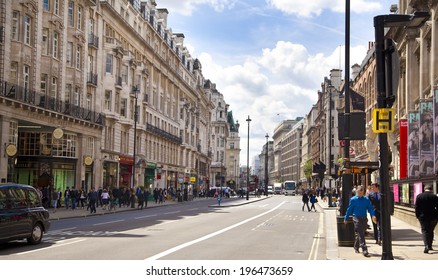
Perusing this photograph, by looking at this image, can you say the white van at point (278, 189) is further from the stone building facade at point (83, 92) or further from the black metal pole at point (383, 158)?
the black metal pole at point (383, 158)

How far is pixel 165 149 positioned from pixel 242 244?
2473 inches

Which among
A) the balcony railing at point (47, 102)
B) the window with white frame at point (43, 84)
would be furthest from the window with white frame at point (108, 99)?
the window with white frame at point (43, 84)

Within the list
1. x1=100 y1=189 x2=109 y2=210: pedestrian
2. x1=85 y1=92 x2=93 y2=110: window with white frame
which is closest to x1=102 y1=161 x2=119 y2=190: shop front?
x1=85 y1=92 x2=93 y2=110: window with white frame

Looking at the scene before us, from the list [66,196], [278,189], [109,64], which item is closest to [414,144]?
[66,196]

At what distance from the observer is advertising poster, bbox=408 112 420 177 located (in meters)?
24.3

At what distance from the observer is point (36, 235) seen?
54.7 feet

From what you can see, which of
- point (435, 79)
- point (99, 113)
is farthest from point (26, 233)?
point (99, 113)

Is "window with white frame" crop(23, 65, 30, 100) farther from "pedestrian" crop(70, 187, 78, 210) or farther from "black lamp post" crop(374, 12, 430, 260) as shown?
"black lamp post" crop(374, 12, 430, 260)

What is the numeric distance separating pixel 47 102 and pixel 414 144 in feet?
83.2

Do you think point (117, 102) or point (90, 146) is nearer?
point (90, 146)

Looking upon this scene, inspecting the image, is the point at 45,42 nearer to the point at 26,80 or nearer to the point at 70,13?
the point at 26,80

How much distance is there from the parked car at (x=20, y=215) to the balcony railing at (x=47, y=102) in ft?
60.9

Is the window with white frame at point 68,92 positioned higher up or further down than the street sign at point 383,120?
higher up

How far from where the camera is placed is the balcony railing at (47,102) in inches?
1377
